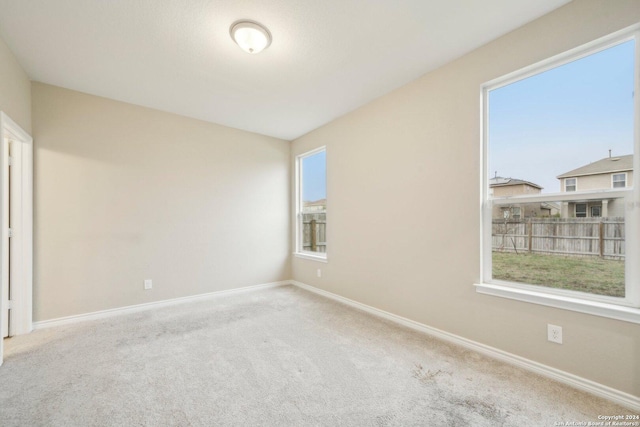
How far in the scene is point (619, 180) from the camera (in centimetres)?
170

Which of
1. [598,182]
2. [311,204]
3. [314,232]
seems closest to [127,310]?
[314,232]

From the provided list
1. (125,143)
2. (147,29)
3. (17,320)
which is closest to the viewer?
(147,29)

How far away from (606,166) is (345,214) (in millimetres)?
2442

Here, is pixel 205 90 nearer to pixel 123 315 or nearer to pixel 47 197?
pixel 47 197

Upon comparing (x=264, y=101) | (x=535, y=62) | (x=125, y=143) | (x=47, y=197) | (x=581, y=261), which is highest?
(x=264, y=101)

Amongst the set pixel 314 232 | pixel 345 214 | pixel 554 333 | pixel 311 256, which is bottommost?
pixel 554 333

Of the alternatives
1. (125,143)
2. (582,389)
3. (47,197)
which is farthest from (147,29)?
(582,389)

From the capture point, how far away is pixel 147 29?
2021mm

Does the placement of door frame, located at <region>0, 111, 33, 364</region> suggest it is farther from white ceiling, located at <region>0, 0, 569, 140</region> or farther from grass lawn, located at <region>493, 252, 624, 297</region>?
grass lawn, located at <region>493, 252, 624, 297</region>

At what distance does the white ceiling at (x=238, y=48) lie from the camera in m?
1.83

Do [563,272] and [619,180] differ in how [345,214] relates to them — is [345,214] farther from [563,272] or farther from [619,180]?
[619,180]

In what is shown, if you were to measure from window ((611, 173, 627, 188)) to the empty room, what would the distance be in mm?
23

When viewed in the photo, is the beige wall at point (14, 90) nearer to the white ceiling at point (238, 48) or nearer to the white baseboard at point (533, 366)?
the white ceiling at point (238, 48)

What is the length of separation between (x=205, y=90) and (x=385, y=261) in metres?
2.85
